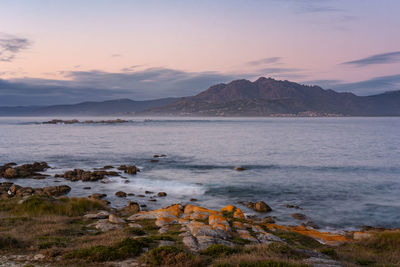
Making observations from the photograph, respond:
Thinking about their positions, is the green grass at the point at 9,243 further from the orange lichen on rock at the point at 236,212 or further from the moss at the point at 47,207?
the orange lichen on rock at the point at 236,212

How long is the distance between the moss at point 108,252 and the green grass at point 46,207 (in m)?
12.0

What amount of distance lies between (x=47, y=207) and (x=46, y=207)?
7 cm

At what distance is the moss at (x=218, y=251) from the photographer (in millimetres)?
12152

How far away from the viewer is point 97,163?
5456 centimetres

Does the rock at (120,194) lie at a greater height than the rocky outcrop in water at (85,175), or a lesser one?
lesser

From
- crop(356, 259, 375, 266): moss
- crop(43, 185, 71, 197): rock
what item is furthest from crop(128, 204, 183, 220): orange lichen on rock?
crop(43, 185, 71, 197): rock

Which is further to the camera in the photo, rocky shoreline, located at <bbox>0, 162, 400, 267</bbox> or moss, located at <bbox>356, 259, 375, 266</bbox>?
moss, located at <bbox>356, 259, 375, 266</bbox>

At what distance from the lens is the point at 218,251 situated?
12.4 m

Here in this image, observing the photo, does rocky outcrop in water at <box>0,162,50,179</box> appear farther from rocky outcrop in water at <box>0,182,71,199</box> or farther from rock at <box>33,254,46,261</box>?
rock at <box>33,254,46,261</box>

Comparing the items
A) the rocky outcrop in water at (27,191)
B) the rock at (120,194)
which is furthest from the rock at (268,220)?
the rocky outcrop in water at (27,191)

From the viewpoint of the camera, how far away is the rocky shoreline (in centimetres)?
1116

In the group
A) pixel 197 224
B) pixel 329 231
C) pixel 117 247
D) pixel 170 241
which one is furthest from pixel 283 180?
pixel 117 247

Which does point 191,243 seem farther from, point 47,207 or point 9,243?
point 47,207

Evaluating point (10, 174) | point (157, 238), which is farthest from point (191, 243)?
point (10, 174)
